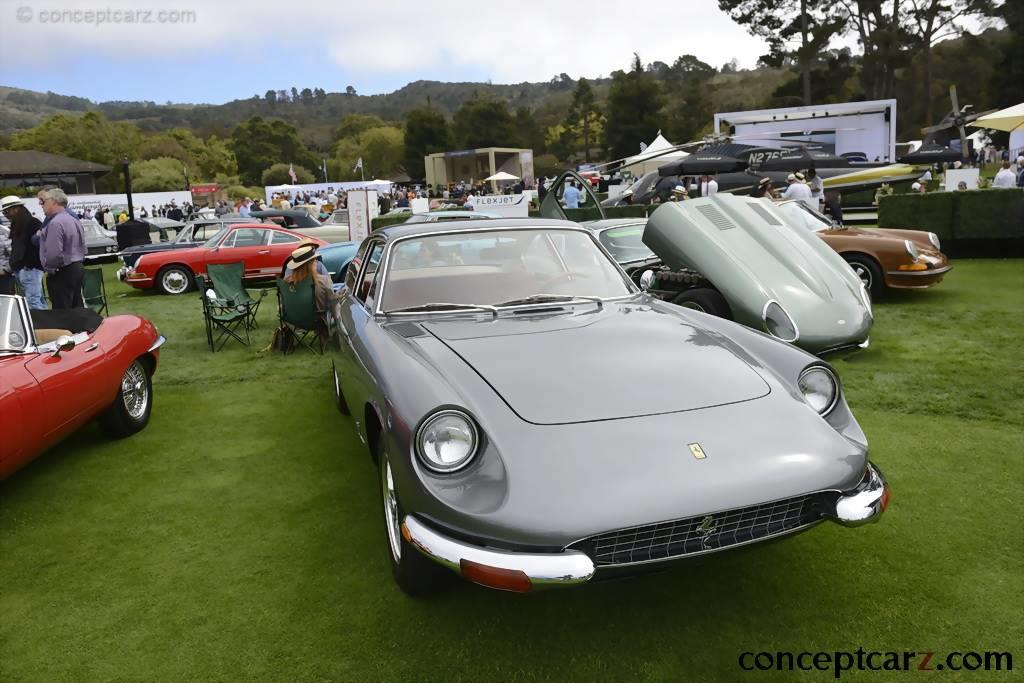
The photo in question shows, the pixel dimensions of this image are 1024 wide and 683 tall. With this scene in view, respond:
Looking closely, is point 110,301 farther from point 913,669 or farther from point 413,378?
point 913,669

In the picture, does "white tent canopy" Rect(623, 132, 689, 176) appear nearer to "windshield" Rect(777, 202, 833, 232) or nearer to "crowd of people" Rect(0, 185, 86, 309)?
"windshield" Rect(777, 202, 833, 232)

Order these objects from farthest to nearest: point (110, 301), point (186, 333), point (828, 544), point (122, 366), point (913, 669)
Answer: point (110, 301) → point (186, 333) → point (122, 366) → point (828, 544) → point (913, 669)

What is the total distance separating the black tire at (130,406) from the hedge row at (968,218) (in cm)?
1271

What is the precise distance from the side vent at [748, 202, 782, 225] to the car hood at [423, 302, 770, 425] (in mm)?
4078

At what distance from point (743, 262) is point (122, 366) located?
5.14 meters

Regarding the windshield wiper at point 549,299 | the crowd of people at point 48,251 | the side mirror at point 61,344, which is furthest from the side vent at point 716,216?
the crowd of people at point 48,251

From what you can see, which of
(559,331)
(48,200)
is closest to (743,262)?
(559,331)

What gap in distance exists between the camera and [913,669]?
257cm

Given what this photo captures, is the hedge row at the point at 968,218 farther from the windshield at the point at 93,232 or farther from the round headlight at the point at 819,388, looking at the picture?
the windshield at the point at 93,232

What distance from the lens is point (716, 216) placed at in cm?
716

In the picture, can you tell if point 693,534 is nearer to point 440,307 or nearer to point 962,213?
point 440,307

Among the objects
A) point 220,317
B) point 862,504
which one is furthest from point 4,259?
point 862,504

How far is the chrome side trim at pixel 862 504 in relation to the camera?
2.65 metres

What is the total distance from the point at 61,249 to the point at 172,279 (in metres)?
6.31
